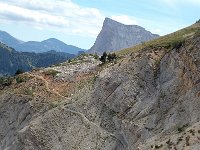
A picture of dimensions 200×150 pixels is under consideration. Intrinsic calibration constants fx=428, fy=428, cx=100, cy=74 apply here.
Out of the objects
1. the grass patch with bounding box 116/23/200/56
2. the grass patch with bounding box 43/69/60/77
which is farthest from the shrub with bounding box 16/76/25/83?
the grass patch with bounding box 116/23/200/56

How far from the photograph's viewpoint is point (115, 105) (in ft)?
259

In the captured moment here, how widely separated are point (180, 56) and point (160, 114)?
12103 millimetres

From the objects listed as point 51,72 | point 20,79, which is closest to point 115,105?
point 51,72

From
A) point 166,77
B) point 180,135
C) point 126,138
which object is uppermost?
point 166,77

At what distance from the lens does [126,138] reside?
68312 mm

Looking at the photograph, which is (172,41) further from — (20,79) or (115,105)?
(20,79)

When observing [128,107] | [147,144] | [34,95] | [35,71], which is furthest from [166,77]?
[35,71]

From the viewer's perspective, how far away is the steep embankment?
60.8m

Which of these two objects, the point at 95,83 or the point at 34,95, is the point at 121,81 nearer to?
the point at 95,83

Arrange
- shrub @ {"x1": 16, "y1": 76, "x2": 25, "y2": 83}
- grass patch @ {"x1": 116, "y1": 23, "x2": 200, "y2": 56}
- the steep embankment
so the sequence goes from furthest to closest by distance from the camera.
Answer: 1. shrub @ {"x1": 16, "y1": 76, "x2": 25, "y2": 83}
2. grass patch @ {"x1": 116, "y1": 23, "x2": 200, "y2": 56}
3. the steep embankment

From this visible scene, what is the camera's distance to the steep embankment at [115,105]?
60812 mm

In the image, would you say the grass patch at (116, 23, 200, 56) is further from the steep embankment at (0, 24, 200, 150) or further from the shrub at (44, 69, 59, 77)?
the shrub at (44, 69, 59, 77)

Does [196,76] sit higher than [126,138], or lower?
higher

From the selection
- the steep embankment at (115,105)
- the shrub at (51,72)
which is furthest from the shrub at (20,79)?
the shrub at (51,72)
